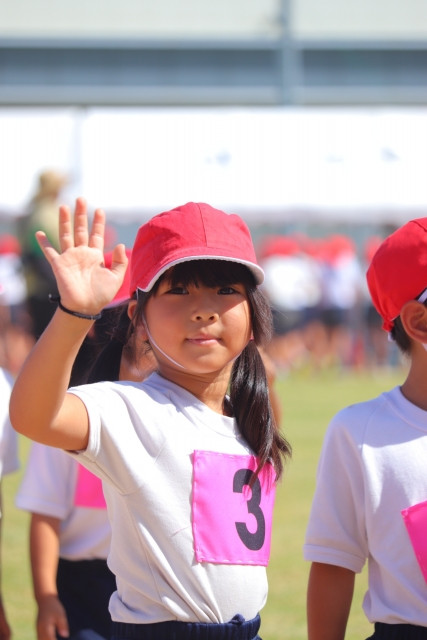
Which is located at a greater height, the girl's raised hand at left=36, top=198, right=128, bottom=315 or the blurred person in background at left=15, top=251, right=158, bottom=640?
the girl's raised hand at left=36, top=198, right=128, bottom=315

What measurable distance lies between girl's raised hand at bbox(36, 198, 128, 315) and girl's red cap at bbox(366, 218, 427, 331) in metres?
0.59

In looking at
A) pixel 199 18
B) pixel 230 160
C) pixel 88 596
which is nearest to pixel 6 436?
pixel 88 596

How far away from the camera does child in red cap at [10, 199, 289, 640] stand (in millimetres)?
1930

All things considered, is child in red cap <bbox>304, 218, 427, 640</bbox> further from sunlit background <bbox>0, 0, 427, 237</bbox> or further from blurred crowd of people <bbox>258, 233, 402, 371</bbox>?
blurred crowd of people <bbox>258, 233, 402, 371</bbox>

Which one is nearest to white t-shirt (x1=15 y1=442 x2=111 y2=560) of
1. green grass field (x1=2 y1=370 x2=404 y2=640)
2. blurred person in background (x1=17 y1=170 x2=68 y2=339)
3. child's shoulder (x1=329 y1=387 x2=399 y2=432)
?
child's shoulder (x1=329 y1=387 x2=399 y2=432)

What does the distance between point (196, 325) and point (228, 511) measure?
0.37m

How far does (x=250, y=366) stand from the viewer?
7.75ft

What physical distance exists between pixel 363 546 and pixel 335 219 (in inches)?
433

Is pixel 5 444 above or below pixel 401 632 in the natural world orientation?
above

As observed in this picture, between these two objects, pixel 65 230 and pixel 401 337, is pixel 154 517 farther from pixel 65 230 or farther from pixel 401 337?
pixel 401 337

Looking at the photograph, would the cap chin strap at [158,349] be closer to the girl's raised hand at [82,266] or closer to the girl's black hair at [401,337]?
the girl's raised hand at [82,266]

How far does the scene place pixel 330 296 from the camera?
15328 mm

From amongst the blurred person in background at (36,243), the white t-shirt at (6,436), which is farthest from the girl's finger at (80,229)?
the blurred person in background at (36,243)

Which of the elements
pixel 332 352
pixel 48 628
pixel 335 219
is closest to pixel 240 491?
pixel 48 628
